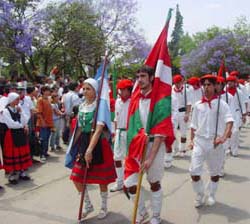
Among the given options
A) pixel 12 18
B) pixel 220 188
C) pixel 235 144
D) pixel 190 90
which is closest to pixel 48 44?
pixel 12 18

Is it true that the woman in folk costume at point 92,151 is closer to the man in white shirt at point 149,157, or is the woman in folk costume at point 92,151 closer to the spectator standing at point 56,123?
the man in white shirt at point 149,157

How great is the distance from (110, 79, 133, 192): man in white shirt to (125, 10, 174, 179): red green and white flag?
4.90ft

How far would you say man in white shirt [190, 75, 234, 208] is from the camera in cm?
571

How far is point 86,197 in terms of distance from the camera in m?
5.43

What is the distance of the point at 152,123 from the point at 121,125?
1.90m

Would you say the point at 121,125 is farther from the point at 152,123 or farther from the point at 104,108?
the point at 152,123

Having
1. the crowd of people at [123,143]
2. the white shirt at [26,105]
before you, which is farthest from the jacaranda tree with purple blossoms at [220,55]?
the crowd of people at [123,143]

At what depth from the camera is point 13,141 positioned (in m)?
7.27

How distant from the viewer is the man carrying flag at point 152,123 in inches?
187

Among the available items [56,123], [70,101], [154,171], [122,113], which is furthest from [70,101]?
[154,171]

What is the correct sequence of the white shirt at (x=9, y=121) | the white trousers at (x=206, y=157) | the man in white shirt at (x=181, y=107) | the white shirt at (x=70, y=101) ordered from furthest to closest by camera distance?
the white shirt at (x=70, y=101) < the man in white shirt at (x=181, y=107) < the white shirt at (x=9, y=121) < the white trousers at (x=206, y=157)

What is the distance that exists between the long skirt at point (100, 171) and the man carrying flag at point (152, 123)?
0.36 metres

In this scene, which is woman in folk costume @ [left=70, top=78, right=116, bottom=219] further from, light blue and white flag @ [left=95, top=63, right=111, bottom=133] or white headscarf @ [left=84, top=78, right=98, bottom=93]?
light blue and white flag @ [left=95, top=63, right=111, bottom=133]

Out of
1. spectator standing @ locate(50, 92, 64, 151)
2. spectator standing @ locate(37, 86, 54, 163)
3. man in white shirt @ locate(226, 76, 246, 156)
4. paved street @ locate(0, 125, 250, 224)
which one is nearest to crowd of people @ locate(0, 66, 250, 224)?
paved street @ locate(0, 125, 250, 224)
